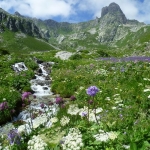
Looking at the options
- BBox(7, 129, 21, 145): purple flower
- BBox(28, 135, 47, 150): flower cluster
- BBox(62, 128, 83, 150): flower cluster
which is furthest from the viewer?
BBox(7, 129, 21, 145): purple flower

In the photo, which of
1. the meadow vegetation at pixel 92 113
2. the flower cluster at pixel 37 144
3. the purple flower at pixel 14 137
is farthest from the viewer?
the purple flower at pixel 14 137

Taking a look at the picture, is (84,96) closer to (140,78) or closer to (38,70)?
(140,78)

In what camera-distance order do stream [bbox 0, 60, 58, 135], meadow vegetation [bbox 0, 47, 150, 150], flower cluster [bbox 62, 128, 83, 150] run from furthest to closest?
stream [bbox 0, 60, 58, 135]
meadow vegetation [bbox 0, 47, 150, 150]
flower cluster [bbox 62, 128, 83, 150]

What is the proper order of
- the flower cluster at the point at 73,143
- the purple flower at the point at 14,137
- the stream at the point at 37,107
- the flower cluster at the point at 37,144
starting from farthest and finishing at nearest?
the stream at the point at 37,107 → the purple flower at the point at 14,137 → the flower cluster at the point at 37,144 → the flower cluster at the point at 73,143

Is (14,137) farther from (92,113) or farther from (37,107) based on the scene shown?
(37,107)

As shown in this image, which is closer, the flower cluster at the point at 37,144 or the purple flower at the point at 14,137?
the flower cluster at the point at 37,144

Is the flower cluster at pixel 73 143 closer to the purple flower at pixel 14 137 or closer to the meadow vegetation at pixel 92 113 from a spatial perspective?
the meadow vegetation at pixel 92 113

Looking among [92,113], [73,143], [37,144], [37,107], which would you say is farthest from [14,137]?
[37,107]

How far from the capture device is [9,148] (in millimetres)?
6852

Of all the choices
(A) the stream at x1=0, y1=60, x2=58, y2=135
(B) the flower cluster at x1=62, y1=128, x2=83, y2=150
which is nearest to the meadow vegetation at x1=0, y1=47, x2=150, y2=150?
(B) the flower cluster at x1=62, y1=128, x2=83, y2=150

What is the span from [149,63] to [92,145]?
55.5ft

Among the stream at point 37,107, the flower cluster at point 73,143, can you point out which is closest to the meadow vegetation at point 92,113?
the flower cluster at point 73,143

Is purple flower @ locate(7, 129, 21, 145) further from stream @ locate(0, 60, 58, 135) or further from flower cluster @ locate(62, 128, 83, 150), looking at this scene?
flower cluster @ locate(62, 128, 83, 150)

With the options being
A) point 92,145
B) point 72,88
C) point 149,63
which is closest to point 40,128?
point 92,145
